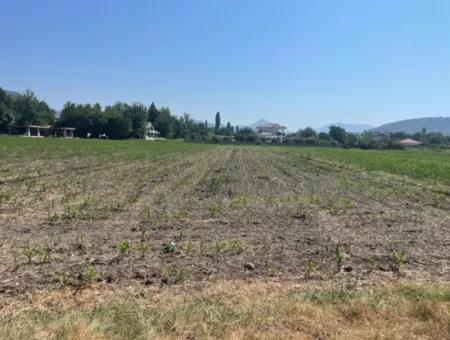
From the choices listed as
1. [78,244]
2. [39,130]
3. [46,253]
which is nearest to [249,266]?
[78,244]

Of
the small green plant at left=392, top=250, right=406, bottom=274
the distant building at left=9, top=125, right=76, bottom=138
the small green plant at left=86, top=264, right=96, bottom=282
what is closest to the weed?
the small green plant at left=86, top=264, right=96, bottom=282

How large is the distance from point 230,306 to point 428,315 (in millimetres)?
2145

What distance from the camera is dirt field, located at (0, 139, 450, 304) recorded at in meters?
6.00

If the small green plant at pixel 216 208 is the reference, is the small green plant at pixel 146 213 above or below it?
above

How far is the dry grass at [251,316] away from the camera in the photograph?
13.3ft

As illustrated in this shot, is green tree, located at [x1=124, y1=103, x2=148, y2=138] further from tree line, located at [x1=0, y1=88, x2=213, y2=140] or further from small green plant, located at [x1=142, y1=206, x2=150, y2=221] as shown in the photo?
small green plant, located at [x1=142, y1=206, x2=150, y2=221]

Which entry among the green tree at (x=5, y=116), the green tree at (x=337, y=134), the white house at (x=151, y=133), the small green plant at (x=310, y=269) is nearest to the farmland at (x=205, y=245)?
the small green plant at (x=310, y=269)

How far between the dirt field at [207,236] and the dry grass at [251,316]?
2.38 feet

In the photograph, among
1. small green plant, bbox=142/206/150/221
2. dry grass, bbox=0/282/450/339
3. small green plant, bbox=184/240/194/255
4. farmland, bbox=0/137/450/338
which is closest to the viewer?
dry grass, bbox=0/282/450/339

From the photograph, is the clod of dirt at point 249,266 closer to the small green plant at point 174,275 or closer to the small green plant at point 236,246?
the small green plant at point 236,246

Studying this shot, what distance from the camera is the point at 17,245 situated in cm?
717

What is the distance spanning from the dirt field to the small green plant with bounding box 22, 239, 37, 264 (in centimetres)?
3

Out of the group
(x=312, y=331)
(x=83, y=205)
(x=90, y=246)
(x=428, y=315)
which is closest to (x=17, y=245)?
(x=90, y=246)

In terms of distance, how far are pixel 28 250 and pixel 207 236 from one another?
124 inches
